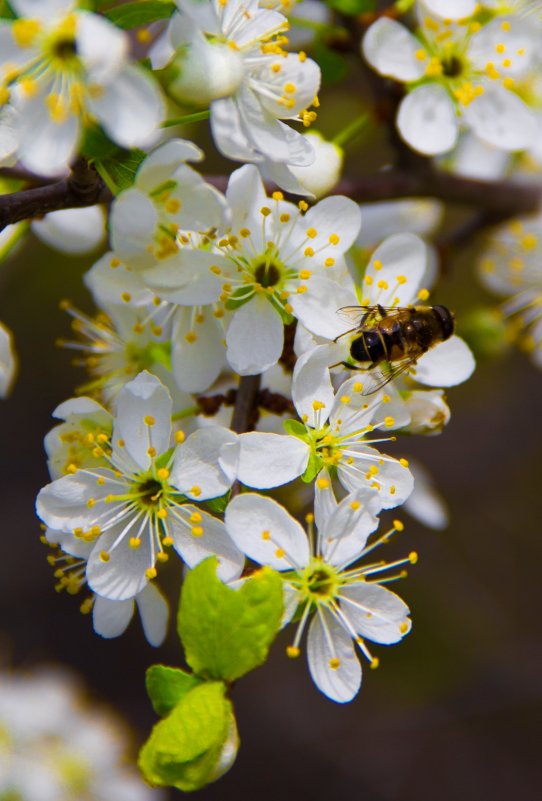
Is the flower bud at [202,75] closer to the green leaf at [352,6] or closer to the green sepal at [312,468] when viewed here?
the green sepal at [312,468]

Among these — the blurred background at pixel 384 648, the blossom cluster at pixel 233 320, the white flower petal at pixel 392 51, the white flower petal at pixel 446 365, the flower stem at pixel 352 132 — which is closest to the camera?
the blossom cluster at pixel 233 320

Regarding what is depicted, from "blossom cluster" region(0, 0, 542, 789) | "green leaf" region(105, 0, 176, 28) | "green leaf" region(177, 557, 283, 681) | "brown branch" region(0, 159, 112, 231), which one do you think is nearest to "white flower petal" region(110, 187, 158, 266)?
"blossom cluster" region(0, 0, 542, 789)

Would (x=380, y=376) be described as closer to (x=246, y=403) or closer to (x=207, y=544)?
(x=246, y=403)

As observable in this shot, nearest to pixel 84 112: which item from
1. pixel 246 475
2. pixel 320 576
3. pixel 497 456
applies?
pixel 246 475

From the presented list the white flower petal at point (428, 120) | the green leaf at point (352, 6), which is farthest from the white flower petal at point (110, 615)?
the green leaf at point (352, 6)

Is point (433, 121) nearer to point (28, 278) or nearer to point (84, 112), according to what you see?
point (84, 112)

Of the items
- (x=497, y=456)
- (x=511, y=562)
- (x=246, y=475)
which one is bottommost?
(x=511, y=562)
